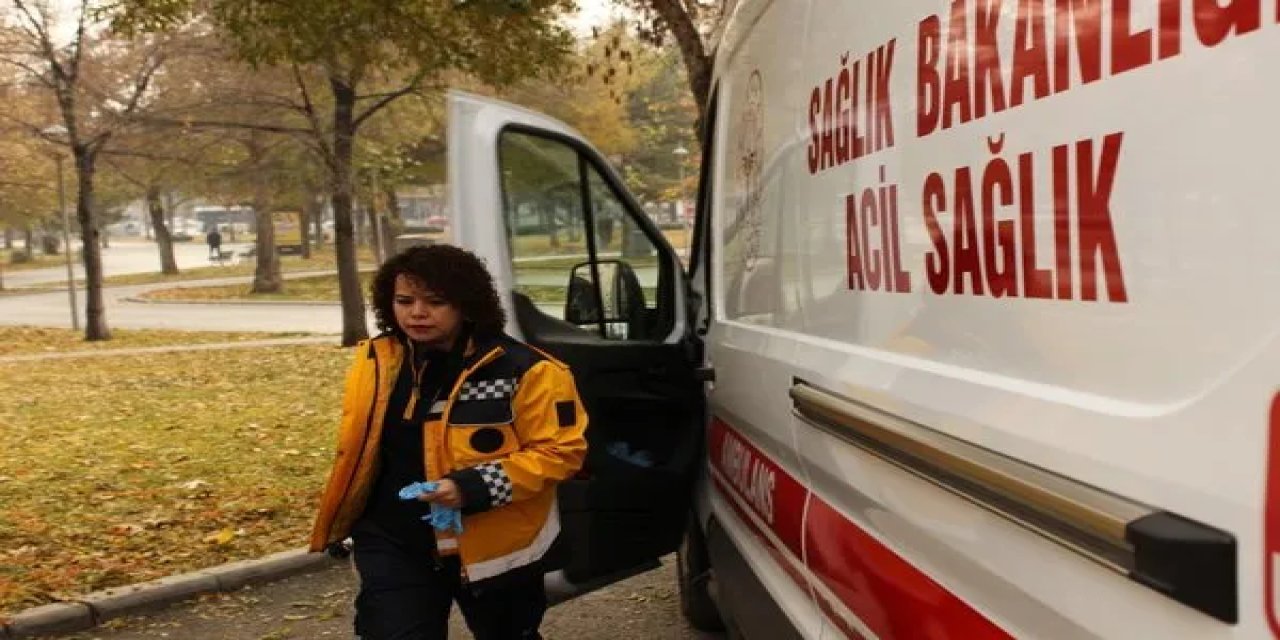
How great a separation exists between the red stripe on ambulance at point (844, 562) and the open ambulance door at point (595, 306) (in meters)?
0.34

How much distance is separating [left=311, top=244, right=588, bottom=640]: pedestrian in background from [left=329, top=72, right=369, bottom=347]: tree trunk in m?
12.8

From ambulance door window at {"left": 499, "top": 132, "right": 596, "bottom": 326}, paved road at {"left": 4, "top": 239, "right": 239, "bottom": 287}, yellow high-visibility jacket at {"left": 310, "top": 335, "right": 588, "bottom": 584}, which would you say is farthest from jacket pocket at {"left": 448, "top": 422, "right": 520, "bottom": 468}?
paved road at {"left": 4, "top": 239, "right": 239, "bottom": 287}

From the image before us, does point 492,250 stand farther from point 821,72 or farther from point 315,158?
point 315,158

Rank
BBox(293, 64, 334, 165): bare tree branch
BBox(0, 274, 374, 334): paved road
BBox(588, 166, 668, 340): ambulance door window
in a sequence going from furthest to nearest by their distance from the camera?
1. BBox(0, 274, 374, 334): paved road
2. BBox(293, 64, 334, 165): bare tree branch
3. BBox(588, 166, 668, 340): ambulance door window

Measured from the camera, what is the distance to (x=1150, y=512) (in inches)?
46.9

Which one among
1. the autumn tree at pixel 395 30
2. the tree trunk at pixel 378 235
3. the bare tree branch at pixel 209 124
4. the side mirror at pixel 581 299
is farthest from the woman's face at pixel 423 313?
the tree trunk at pixel 378 235

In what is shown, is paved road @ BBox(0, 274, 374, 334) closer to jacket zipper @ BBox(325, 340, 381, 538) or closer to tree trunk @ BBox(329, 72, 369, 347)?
tree trunk @ BBox(329, 72, 369, 347)

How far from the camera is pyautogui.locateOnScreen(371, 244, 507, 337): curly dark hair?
277cm

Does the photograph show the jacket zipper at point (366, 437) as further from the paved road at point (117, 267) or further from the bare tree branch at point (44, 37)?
the paved road at point (117, 267)

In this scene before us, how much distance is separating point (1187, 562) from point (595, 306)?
97.7 inches

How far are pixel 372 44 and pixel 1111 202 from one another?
8.01 meters

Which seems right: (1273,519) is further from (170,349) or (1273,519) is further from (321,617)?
(170,349)

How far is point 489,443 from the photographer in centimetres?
269

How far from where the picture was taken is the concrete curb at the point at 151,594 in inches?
176
